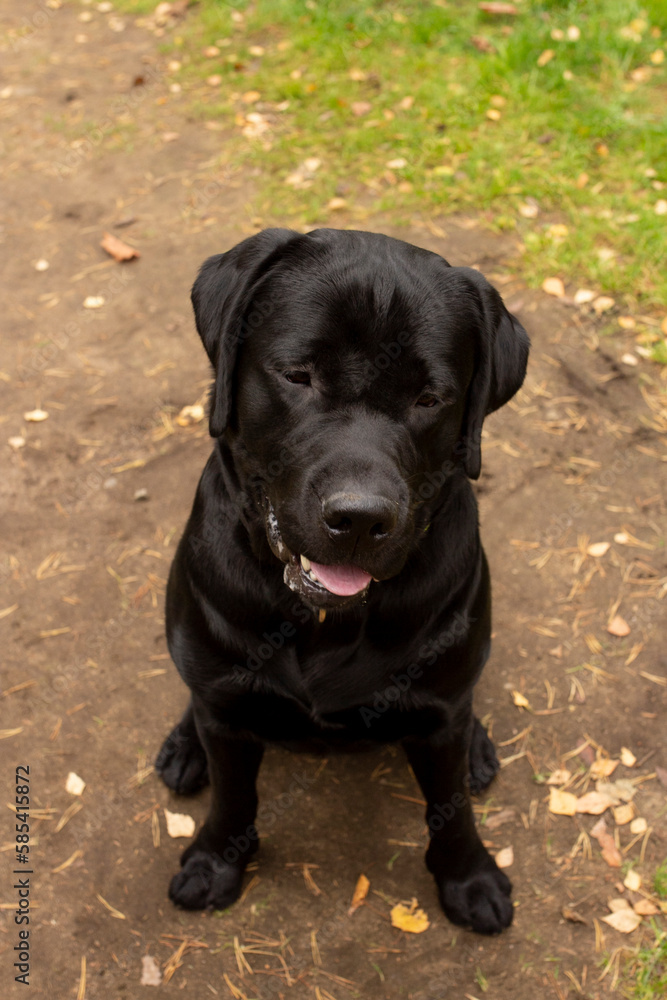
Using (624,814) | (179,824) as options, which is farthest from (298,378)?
(624,814)

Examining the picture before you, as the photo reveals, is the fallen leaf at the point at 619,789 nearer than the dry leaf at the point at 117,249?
Yes

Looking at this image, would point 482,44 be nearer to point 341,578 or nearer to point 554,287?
point 554,287

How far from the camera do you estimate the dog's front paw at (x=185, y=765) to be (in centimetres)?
284

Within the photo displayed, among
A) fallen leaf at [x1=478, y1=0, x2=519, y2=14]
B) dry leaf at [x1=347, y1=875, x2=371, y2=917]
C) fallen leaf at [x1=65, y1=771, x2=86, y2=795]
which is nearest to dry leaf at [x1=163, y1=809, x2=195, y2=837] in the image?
fallen leaf at [x1=65, y1=771, x2=86, y2=795]

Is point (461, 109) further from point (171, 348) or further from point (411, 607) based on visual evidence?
point (411, 607)

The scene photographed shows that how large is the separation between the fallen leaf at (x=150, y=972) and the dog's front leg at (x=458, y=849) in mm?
821

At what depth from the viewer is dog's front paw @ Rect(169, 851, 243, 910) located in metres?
2.59

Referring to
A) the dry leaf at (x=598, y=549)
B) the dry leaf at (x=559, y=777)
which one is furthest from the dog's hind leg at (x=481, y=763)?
the dry leaf at (x=598, y=549)

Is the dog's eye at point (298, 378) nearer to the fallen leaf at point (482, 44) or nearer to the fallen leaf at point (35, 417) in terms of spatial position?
the fallen leaf at point (35, 417)

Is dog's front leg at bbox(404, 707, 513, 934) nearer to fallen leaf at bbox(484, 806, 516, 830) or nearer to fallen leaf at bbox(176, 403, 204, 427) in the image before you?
fallen leaf at bbox(484, 806, 516, 830)

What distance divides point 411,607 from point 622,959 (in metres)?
1.21

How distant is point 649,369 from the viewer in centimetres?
415

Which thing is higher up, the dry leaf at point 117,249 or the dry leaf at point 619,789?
the dry leaf at point 117,249

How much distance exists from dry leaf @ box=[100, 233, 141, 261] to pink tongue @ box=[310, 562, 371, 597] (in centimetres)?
343
